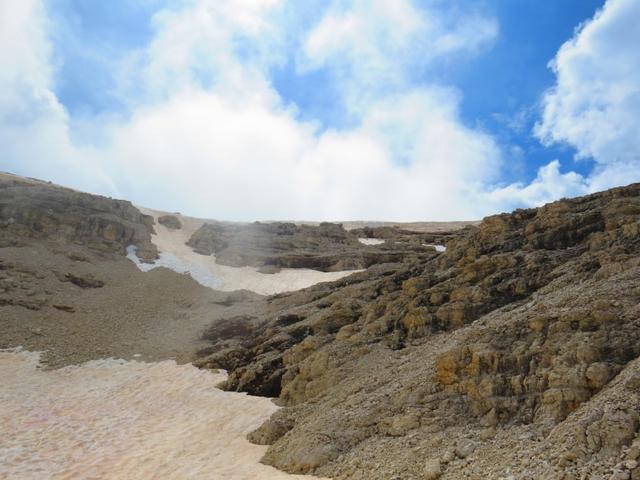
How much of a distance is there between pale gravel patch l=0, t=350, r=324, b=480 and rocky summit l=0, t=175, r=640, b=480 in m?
0.78

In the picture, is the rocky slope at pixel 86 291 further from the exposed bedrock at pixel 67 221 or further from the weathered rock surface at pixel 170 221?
the weathered rock surface at pixel 170 221

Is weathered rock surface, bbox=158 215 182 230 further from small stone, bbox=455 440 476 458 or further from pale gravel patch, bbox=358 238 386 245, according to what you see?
small stone, bbox=455 440 476 458

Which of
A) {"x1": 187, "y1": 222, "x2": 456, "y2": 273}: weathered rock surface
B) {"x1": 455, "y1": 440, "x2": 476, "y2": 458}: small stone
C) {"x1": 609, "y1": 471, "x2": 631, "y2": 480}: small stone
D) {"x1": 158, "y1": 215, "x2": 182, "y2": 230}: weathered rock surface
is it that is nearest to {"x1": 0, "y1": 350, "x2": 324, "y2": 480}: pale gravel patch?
{"x1": 455, "y1": 440, "x2": 476, "y2": 458}: small stone

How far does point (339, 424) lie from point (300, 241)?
109ft

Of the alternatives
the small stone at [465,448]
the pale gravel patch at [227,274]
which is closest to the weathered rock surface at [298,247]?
the pale gravel patch at [227,274]

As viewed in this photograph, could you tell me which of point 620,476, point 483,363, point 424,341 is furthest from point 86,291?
point 620,476

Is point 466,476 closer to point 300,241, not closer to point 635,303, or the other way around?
point 635,303

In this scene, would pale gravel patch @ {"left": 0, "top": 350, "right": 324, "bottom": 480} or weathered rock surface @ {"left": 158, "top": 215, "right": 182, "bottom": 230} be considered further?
weathered rock surface @ {"left": 158, "top": 215, "right": 182, "bottom": 230}

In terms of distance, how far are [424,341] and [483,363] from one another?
3856 millimetres

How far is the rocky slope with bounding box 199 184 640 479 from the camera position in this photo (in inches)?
311

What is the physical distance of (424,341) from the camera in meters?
14.1

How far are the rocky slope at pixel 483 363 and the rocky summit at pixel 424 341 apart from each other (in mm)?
41

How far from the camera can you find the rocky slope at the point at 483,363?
25.9 ft

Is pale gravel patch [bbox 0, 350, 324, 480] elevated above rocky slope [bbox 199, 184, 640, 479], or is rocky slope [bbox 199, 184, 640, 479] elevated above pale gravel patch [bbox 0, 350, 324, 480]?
rocky slope [bbox 199, 184, 640, 479]
